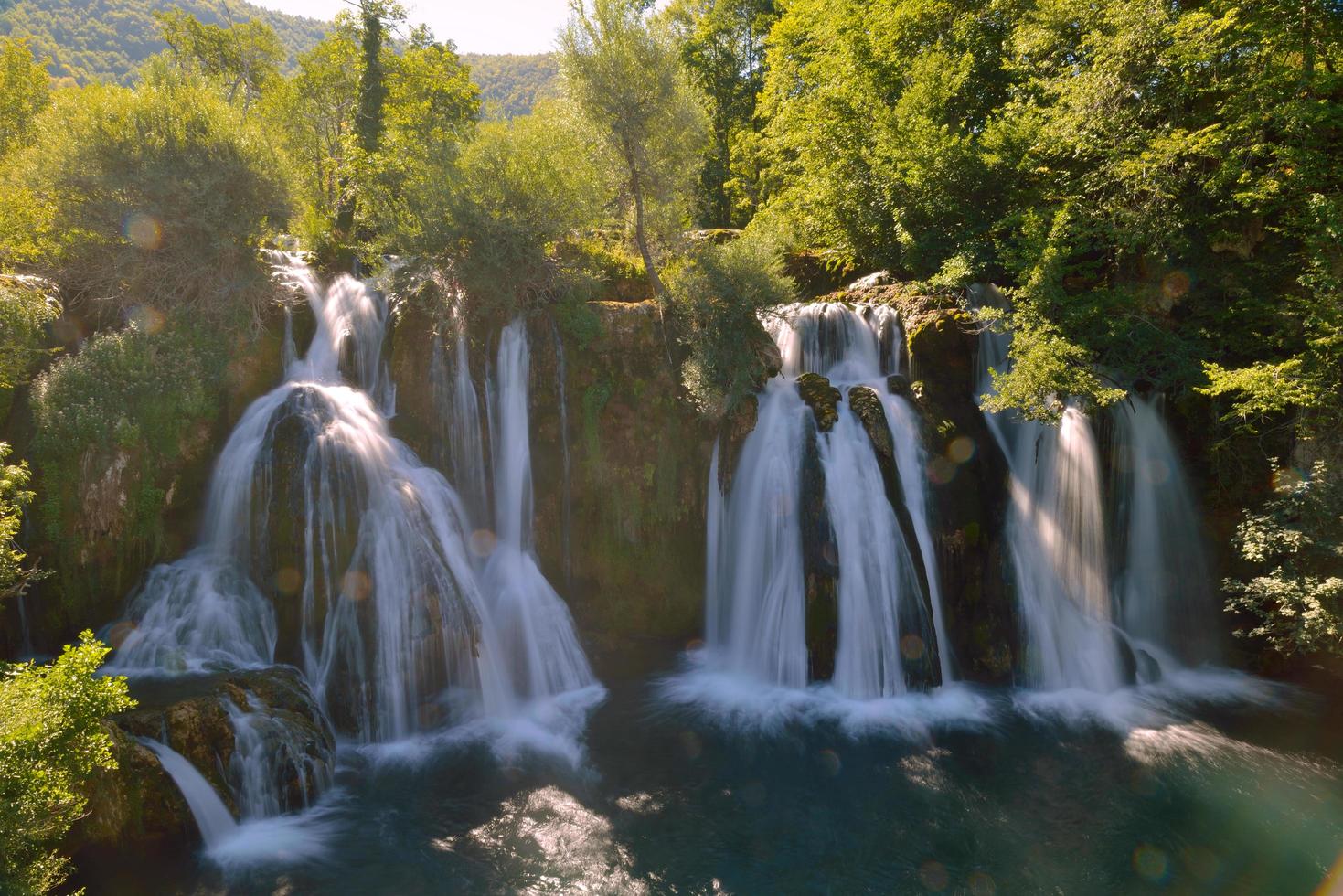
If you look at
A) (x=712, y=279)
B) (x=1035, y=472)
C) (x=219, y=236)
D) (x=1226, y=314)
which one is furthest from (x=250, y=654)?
(x=1226, y=314)

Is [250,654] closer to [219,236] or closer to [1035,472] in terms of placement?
[219,236]

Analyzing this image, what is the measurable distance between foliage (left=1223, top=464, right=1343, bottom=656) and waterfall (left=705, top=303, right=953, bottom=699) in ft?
17.9

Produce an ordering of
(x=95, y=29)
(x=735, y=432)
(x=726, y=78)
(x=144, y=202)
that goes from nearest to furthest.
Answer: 1. (x=144, y=202)
2. (x=735, y=432)
3. (x=726, y=78)
4. (x=95, y=29)

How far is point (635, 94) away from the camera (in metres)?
16.2

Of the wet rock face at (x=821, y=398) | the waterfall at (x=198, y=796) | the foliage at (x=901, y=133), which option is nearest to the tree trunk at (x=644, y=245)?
the wet rock face at (x=821, y=398)

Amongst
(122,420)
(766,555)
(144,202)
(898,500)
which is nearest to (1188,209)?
(898,500)

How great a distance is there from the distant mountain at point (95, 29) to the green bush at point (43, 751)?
Result: 319 ft

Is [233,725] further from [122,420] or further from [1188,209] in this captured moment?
[1188,209]

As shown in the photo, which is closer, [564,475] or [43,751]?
[43,751]

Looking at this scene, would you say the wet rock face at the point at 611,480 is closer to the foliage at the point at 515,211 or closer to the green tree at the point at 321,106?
the foliage at the point at 515,211

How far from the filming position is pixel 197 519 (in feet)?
39.9

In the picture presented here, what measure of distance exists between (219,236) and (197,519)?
6.55 meters

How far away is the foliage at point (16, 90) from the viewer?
20703mm

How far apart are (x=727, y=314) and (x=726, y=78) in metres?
20.5
